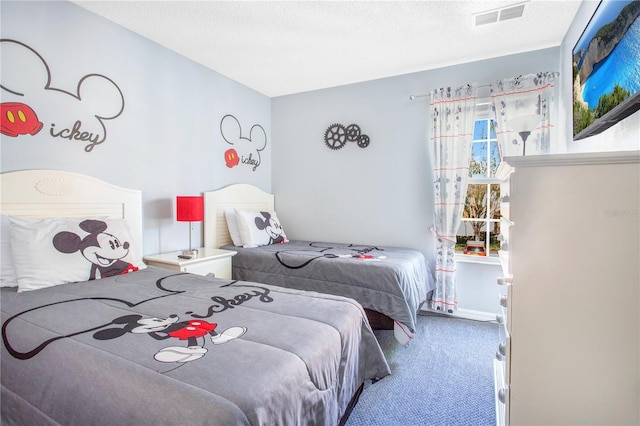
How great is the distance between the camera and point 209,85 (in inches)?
129

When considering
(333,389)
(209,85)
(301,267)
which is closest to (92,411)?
(333,389)

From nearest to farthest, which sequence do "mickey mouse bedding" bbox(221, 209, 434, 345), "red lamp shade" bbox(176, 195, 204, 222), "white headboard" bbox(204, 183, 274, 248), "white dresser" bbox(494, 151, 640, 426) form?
1. "white dresser" bbox(494, 151, 640, 426)
2. "mickey mouse bedding" bbox(221, 209, 434, 345)
3. "red lamp shade" bbox(176, 195, 204, 222)
4. "white headboard" bbox(204, 183, 274, 248)

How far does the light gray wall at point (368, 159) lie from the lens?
327cm

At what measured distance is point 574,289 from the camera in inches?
43.0

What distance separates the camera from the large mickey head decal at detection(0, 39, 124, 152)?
1895 mm

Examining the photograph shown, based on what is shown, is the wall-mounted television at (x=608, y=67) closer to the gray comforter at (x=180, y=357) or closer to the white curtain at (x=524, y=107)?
the white curtain at (x=524, y=107)

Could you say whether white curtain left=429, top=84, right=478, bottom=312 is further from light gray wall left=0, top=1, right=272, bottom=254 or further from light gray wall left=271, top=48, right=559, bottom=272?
light gray wall left=0, top=1, right=272, bottom=254

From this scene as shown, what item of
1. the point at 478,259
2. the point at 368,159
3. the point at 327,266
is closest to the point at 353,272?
Answer: the point at 327,266

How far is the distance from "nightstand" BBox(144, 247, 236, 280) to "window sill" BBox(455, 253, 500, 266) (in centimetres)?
224

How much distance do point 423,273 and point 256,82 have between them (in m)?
2.79

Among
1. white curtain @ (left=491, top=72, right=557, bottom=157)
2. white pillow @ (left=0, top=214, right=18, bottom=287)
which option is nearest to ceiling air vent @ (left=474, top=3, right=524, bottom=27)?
white curtain @ (left=491, top=72, right=557, bottom=157)

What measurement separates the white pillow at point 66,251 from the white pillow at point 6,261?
5 cm

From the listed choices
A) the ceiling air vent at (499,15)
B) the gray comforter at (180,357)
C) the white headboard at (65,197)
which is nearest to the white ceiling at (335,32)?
the ceiling air vent at (499,15)

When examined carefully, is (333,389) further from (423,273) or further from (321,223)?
(321,223)
